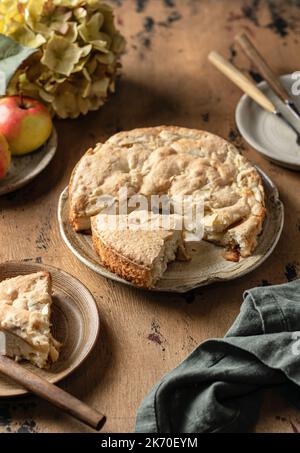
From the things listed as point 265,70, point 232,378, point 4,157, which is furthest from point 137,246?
point 265,70

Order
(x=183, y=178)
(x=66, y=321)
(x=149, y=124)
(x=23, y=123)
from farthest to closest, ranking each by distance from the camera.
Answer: (x=149, y=124) → (x=23, y=123) → (x=183, y=178) → (x=66, y=321)

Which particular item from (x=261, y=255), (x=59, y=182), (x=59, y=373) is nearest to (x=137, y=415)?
(x=59, y=373)

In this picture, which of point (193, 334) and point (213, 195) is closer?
point (193, 334)

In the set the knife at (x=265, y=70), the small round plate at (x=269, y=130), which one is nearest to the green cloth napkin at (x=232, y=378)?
the small round plate at (x=269, y=130)

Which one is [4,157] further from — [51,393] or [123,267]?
[51,393]

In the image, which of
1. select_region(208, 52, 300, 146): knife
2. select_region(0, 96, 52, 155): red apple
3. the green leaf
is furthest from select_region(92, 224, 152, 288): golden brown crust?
select_region(208, 52, 300, 146): knife

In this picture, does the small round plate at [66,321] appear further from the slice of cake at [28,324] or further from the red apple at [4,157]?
the red apple at [4,157]
